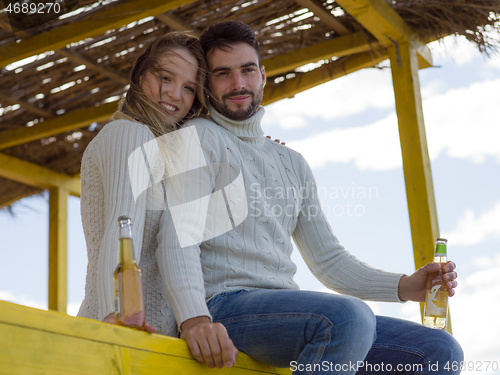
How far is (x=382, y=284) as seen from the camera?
6.96 ft

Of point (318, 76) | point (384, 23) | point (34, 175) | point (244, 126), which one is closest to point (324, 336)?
point (244, 126)

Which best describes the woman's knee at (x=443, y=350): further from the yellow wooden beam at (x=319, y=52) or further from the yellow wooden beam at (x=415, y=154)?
the yellow wooden beam at (x=319, y=52)

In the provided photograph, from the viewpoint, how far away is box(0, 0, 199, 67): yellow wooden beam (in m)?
3.23

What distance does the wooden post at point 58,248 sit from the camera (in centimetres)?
505

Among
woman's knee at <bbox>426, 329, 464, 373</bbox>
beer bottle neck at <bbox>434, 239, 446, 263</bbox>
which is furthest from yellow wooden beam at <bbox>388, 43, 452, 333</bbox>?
woman's knee at <bbox>426, 329, 464, 373</bbox>

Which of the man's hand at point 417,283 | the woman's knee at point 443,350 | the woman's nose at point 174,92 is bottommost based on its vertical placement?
the woman's knee at point 443,350

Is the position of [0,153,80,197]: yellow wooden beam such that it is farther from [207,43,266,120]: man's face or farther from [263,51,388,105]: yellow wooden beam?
[207,43,266,120]: man's face

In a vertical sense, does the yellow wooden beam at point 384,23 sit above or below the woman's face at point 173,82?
above

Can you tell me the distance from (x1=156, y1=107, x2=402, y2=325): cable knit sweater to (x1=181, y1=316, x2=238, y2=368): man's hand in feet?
0.23

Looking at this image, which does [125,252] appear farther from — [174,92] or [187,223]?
[174,92]

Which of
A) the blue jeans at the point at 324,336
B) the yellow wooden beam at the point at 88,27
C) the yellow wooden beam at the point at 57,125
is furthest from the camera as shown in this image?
the yellow wooden beam at the point at 57,125

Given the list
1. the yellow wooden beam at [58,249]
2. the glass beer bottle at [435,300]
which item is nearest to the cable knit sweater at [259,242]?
the glass beer bottle at [435,300]

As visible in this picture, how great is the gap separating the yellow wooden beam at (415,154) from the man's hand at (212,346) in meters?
2.07

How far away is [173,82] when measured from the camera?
2.17 metres
